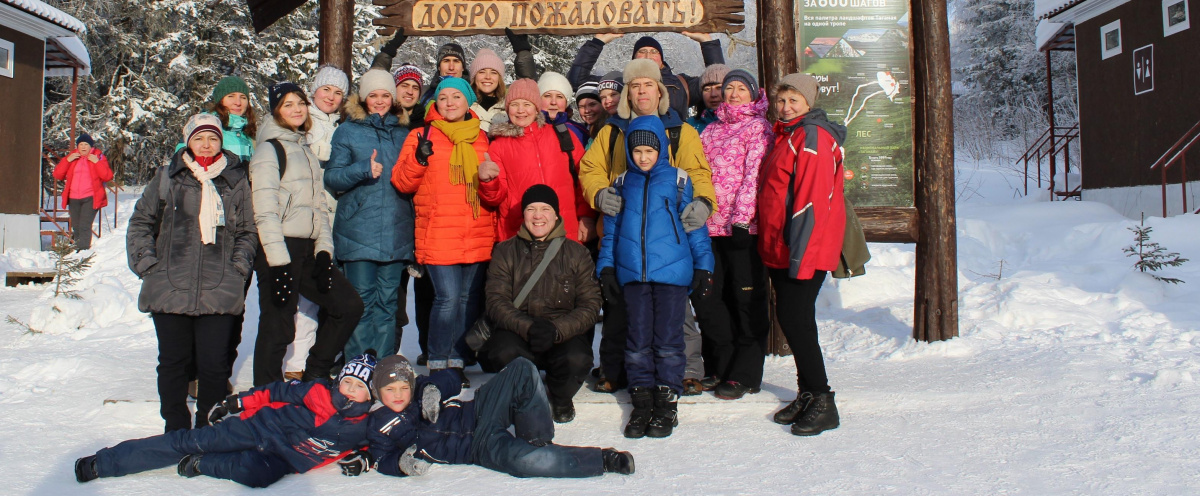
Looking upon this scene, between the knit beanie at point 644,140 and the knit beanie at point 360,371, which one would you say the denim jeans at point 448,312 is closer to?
the knit beanie at point 360,371

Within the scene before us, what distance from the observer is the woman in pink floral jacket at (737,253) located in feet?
14.9

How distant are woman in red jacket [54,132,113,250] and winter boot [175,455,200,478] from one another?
11731 millimetres

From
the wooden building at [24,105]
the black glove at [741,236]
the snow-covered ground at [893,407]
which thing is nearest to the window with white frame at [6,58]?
the wooden building at [24,105]

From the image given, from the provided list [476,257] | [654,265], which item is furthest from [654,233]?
[476,257]

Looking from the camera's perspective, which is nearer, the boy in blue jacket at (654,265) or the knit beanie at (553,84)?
the boy in blue jacket at (654,265)

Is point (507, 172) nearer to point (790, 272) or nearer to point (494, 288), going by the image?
point (494, 288)

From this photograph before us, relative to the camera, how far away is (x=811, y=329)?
157 inches

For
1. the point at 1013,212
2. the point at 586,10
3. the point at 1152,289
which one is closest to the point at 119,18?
the point at 586,10

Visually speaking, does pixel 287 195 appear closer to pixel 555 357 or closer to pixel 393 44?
pixel 555 357

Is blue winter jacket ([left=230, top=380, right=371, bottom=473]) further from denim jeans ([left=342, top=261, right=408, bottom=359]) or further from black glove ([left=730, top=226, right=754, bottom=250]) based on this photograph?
black glove ([left=730, top=226, right=754, bottom=250])

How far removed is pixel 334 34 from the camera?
588 centimetres

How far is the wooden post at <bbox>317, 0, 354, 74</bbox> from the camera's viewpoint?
5855mm

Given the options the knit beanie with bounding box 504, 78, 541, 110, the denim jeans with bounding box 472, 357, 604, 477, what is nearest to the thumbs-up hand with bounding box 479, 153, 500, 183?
the knit beanie with bounding box 504, 78, 541, 110

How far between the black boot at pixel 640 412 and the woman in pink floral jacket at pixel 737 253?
60 cm
